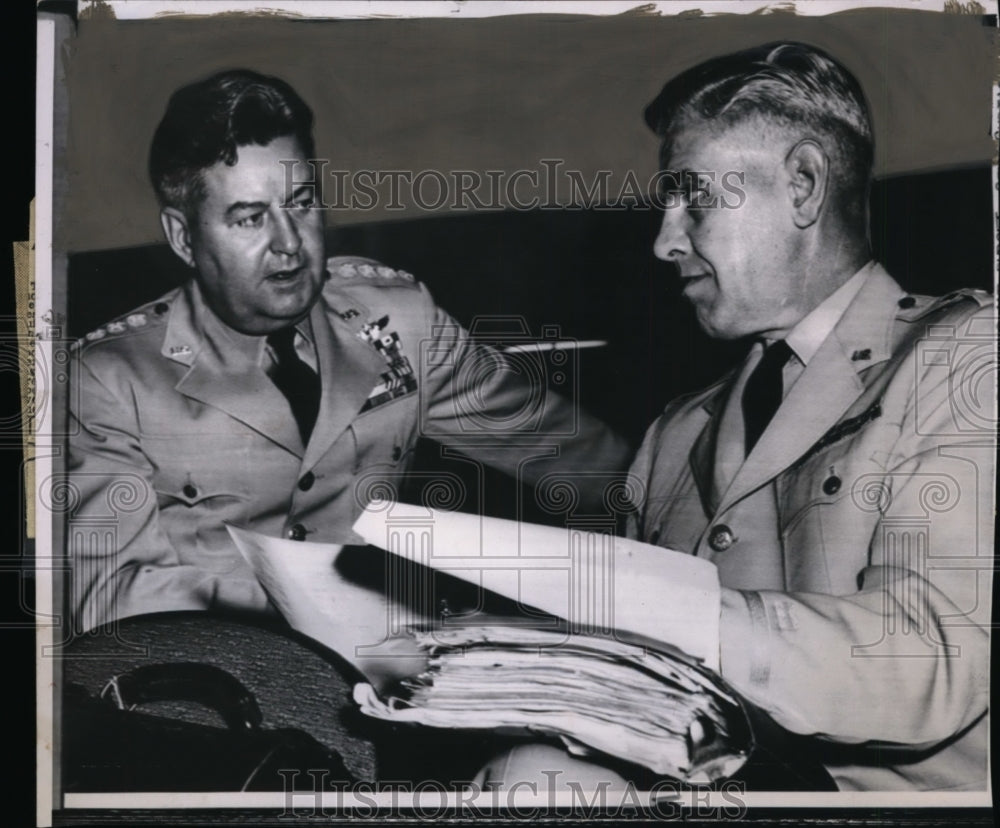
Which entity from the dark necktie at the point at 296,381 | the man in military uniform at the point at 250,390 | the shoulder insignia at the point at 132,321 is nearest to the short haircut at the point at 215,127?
the man in military uniform at the point at 250,390

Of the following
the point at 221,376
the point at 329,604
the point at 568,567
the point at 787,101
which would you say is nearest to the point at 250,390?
the point at 221,376

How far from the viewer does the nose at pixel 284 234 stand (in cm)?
356

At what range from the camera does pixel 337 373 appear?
3600 mm

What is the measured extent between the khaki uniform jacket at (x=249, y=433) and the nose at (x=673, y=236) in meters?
0.59

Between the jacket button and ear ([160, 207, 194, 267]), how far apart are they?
1892 mm

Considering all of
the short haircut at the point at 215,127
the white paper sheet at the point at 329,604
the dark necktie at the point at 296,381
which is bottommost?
the white paper sheet at the point at 329,604

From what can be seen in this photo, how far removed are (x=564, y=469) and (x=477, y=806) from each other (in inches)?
44.1

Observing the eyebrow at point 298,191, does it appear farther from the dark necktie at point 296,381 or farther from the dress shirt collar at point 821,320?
the dress shirt collar at point 821,320

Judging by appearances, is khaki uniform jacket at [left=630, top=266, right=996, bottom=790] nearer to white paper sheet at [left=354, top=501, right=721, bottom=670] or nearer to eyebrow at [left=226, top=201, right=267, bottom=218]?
white paper sheet at [left=354, top=501, right=721, bottom=670]

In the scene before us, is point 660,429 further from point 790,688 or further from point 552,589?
point 790,688

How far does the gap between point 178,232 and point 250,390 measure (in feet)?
1.86

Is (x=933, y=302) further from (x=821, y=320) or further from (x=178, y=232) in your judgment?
(x=178, y=232)

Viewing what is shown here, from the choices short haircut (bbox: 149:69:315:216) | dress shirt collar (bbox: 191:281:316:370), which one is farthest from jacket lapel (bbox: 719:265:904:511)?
short haircut (bbox: 149:69:315:216)

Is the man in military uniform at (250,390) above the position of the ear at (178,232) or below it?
below
